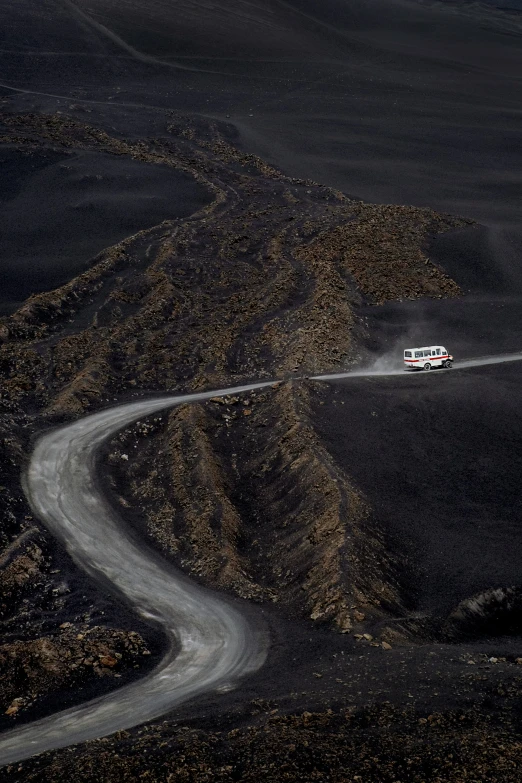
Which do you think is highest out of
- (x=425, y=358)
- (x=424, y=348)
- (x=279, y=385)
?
(x=424, y=348)

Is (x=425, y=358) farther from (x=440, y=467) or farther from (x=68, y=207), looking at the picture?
(x=68, y=207)

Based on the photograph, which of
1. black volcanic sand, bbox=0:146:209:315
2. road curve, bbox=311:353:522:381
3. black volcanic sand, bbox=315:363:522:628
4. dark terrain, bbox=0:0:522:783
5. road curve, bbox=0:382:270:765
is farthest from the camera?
black volcanic sand, bbox=0:146:209:315

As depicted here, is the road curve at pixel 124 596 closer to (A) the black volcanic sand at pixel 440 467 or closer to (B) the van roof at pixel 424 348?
(A) the black volcanic sand at pixel 440 467

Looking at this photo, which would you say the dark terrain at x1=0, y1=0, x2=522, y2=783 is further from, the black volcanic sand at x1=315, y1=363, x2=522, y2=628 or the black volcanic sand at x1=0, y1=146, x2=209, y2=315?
the black volcanic sand at x1=0, y1=146, x2=209, y2=315

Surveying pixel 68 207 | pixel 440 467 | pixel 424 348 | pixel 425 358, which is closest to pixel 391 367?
pixel 425 358

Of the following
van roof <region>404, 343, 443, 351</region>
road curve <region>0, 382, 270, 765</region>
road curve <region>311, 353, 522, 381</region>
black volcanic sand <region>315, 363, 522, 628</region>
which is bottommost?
road curve <region>0, 382, 270, 765</region>

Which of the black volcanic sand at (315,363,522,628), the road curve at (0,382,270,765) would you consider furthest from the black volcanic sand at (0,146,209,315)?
the black volcanic sand at (315,363,522,628)
